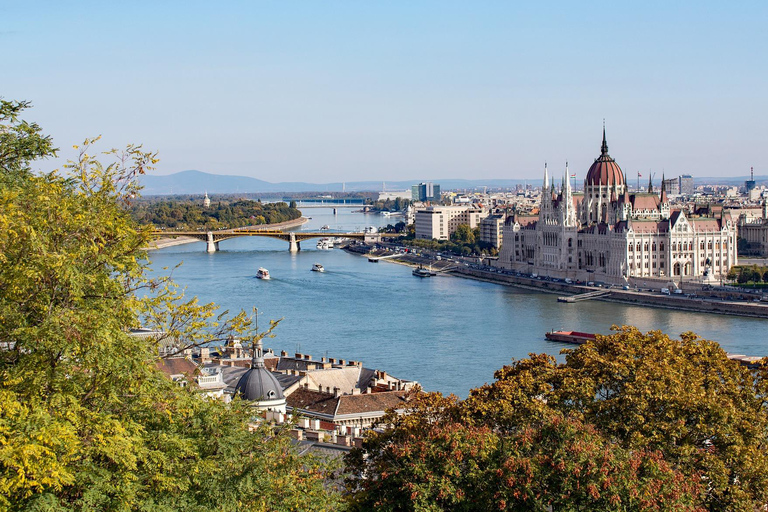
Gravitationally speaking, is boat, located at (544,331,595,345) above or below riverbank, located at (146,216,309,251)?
above

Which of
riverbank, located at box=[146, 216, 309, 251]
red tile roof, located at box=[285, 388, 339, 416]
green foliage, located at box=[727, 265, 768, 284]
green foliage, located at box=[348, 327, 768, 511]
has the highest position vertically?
green foliage, located at box=[348, 327, 768, 511]

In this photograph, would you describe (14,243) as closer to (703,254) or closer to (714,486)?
(714,486)

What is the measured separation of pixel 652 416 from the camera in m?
12.4

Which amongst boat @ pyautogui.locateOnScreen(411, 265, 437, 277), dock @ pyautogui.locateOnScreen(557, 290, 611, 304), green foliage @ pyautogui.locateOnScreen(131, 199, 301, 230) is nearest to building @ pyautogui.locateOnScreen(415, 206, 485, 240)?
green foliage @ pyautogui.locateOnScreen(131, 199, 301, 230)

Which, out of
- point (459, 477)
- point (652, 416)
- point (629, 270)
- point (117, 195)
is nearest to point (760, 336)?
point (629, 270)

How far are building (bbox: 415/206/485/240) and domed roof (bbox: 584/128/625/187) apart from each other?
97.5 ft

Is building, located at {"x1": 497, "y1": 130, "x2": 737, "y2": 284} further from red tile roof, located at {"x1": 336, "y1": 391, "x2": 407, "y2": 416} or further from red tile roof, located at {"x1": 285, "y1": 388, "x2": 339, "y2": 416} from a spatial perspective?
red tile roof, located at {"x1": 285, "y1": 388, "x2": 339, "y2": 416}

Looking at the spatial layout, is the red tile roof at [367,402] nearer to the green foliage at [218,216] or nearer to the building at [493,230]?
the building at [493,230]

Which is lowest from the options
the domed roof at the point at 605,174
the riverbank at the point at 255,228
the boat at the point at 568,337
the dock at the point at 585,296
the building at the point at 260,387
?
the riverbank at the point at 255,228

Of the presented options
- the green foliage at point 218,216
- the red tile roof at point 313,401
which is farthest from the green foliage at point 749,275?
the green foliage at point 218,216

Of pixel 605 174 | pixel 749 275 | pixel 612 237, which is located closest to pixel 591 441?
pixel 749 275

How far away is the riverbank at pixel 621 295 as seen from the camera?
4397 centimetres

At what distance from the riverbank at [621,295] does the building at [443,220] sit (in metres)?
23.5

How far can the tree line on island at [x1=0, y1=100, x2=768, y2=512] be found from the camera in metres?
6.98
